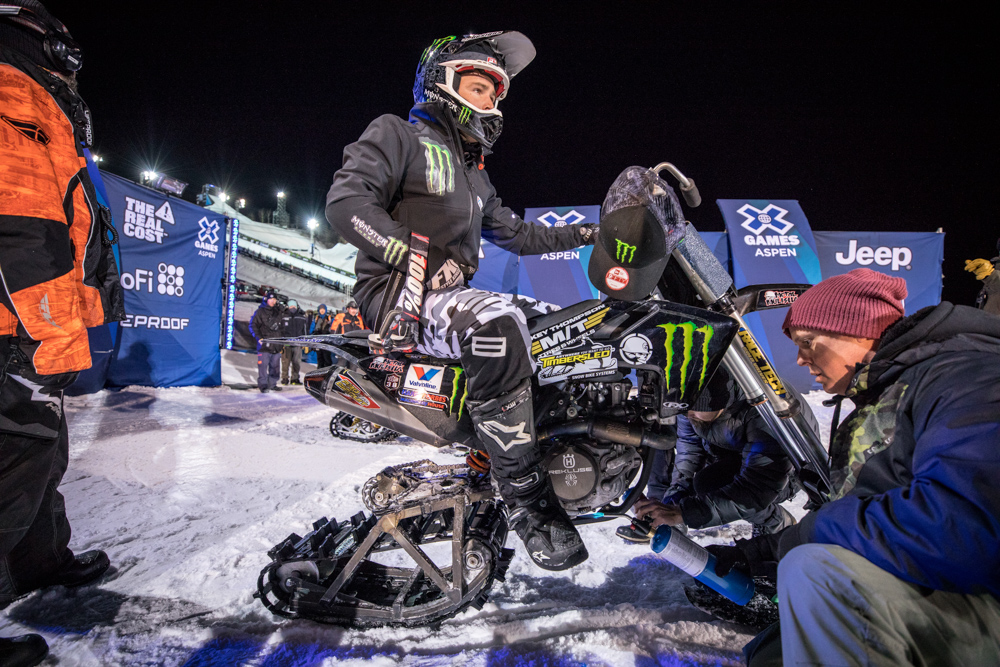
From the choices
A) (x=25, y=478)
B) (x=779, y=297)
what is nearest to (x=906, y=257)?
(x=779, y=297)

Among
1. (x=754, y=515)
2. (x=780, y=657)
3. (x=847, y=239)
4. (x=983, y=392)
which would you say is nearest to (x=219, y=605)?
(x=780, y=657)

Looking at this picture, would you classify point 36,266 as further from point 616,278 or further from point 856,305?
point 856,305

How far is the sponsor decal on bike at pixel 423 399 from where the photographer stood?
2086 millimetres

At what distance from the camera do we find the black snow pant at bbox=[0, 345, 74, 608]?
1812 mm

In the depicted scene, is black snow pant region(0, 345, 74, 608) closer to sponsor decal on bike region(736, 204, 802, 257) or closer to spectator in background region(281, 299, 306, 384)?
spectator in background region(281, 299, 306, 384)

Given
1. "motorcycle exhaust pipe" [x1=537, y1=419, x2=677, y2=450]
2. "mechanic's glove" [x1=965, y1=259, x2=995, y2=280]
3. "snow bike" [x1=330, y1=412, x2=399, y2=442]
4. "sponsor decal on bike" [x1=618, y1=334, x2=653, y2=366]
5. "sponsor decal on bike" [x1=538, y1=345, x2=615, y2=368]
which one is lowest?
"snow bike" [x1=330, y1=412, x2=399, y2=442]

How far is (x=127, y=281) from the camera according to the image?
7188 millimetres

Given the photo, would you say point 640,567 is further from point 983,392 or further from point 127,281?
point 127,281

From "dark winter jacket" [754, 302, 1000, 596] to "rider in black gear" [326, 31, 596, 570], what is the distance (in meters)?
0.96

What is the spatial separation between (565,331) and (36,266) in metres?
2.12

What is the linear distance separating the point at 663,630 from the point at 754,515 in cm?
82

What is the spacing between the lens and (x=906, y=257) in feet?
27.8

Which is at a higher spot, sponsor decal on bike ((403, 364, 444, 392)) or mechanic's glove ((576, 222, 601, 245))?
mechanic's glove ((576, 222, 601, 245))

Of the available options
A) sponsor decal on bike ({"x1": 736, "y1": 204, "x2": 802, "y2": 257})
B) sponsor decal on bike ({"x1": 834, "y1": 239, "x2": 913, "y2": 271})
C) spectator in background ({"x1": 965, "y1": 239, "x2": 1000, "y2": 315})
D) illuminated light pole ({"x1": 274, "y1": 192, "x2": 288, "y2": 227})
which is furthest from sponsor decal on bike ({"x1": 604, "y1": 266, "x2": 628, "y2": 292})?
illuminated light pole ({"x1": 274, "y1": 192, "x2": 288, "y2": 227})
